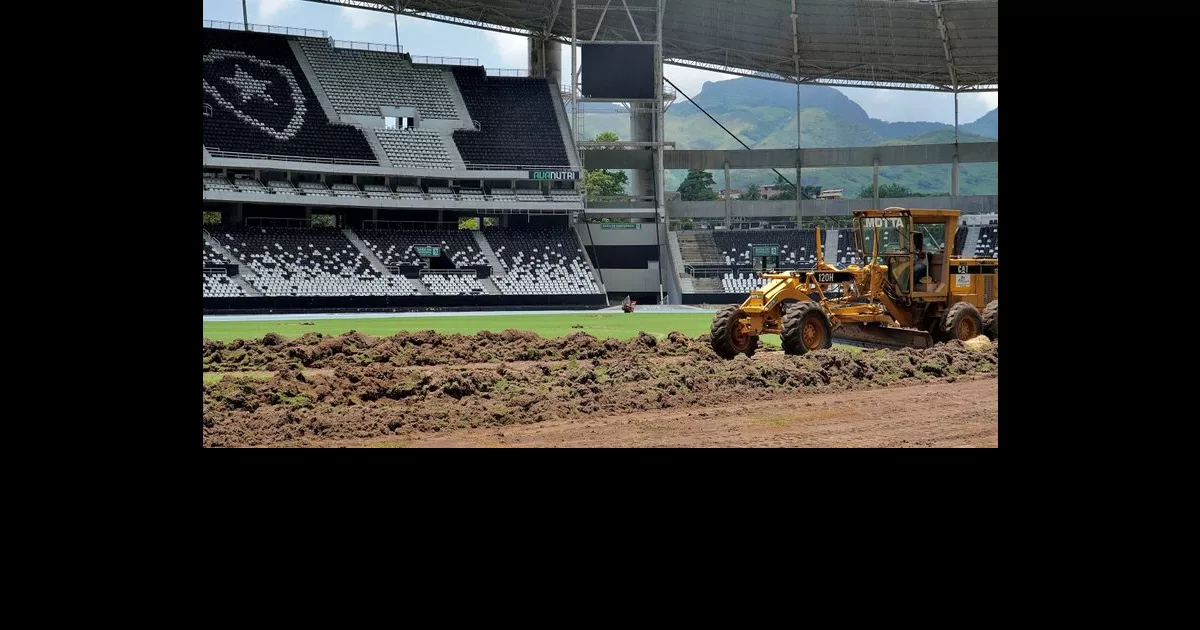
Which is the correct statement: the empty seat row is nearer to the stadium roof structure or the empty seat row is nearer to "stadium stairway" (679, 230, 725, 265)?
the stadium roof structure

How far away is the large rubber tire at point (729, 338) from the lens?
533 inches

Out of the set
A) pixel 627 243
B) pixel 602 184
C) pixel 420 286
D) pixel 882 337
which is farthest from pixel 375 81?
pixel 882 337

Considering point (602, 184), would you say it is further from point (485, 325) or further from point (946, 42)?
point (485, 325)

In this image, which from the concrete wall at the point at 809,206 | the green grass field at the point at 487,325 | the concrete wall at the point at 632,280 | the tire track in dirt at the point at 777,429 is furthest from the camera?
the concrete wall at the point at 809,206

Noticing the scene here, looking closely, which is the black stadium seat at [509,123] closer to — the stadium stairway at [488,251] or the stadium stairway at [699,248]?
the stadium stairway at [488,251]

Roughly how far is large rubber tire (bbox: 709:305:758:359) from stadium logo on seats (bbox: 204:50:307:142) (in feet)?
109

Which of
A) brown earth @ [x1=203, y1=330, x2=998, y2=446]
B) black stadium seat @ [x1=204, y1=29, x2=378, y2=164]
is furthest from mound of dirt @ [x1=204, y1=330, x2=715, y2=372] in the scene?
black stadium seat @ [x1=204, y1=29, x2=378, y2=164]

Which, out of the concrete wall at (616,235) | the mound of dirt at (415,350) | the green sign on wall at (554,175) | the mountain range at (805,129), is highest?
the mountain range at (805,129)

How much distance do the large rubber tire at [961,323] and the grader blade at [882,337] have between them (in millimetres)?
382

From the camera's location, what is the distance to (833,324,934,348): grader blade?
1409 cm

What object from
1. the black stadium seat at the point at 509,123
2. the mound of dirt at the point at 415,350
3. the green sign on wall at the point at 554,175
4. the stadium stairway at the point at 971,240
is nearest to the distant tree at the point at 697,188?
the black stadium seat at the point at 509,123

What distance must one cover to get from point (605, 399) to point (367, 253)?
99.5 ft
